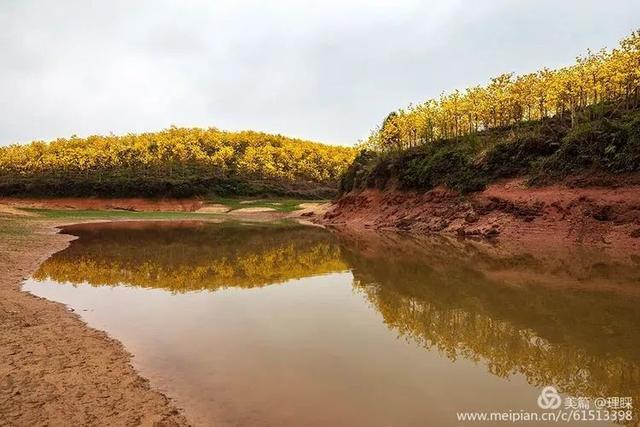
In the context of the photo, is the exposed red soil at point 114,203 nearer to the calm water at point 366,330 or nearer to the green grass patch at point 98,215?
the green grass patch at point 98,215

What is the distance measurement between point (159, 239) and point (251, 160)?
7524 cm

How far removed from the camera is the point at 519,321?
35.5 ft

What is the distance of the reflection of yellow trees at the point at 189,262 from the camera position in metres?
17.2

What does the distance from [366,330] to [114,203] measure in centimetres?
8172

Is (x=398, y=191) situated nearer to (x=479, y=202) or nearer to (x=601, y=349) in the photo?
(x=479, y=202)

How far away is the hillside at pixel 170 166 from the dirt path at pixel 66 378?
3072 inches

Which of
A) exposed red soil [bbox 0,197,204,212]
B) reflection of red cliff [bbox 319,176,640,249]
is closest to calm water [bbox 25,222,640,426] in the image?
reflection of red cliff [bbox 319,176,640,249]

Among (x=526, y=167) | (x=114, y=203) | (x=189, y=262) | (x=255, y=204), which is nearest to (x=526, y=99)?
(x=526, y=167)

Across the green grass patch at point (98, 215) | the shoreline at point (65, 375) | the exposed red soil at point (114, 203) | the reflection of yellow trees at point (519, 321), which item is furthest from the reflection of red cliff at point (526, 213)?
the exposed red soil at point (114, 203)

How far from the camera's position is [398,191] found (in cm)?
4481

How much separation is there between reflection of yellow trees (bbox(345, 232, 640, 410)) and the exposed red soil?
227 feet

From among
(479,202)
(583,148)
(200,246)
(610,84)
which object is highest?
(610,84)

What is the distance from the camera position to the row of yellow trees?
36562 millimetres

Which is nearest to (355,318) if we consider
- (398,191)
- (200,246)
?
(200,246)
